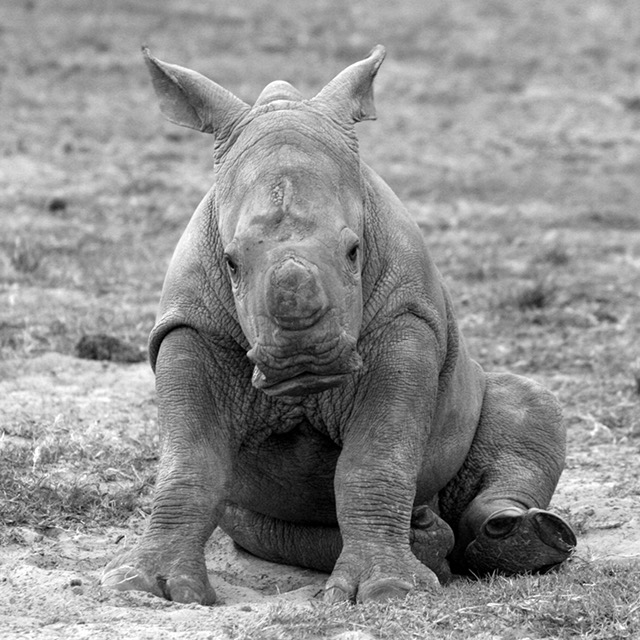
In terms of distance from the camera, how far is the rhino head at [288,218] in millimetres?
4477

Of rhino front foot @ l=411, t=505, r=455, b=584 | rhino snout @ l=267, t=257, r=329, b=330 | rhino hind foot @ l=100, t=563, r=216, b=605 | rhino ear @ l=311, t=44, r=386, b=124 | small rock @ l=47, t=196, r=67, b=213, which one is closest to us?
rhino snout @ l=267, t=257, r=329, b=330

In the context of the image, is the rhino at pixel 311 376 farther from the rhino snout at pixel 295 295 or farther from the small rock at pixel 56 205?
the small rock at pixel 56 205

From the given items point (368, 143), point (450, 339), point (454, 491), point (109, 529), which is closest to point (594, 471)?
point (454, 491)

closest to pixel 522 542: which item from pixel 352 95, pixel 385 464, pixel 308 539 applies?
pixel 385 464

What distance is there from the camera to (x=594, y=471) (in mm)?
7090

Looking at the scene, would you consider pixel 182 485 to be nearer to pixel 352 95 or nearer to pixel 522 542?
pixel 522 542

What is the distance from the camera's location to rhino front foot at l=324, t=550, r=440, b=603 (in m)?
Answer: 4.89

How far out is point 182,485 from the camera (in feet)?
16.7

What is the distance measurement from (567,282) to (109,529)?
589cm

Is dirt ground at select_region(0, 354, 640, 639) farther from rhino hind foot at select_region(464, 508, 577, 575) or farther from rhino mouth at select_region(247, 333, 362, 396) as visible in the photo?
rhino mouth at select_region(247, 333, 362, 396)

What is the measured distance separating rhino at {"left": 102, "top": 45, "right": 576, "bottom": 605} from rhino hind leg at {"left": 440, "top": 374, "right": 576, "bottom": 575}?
0.01m

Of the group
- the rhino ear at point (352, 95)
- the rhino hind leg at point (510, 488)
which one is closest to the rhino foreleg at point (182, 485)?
the rhino ear at point (352, 95)

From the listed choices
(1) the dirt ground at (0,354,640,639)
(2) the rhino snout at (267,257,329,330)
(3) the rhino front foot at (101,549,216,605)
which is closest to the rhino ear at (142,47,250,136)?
(2) the rhino snout at (267,257,329,330)

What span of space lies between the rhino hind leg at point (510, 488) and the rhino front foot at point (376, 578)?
474 mm
